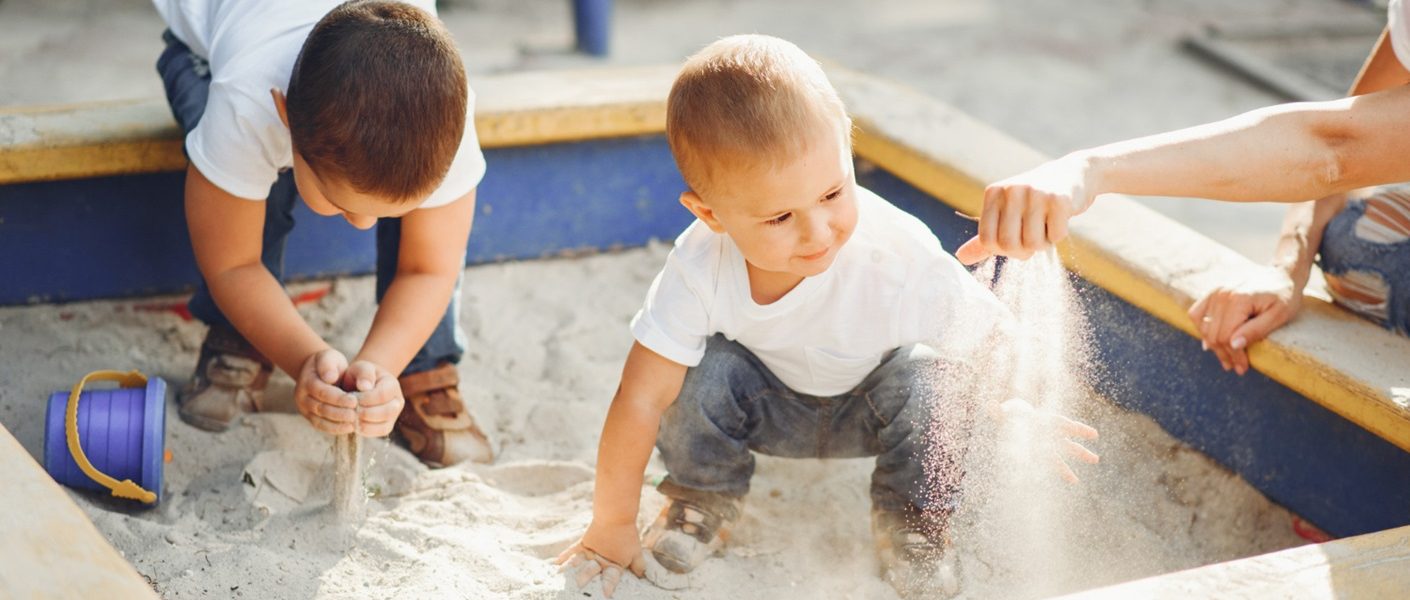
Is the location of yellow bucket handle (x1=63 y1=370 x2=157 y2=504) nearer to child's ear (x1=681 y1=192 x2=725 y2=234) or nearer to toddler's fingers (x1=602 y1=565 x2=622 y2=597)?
toddler's fingers (x1=602 y1=565 x2=622 y2=597)

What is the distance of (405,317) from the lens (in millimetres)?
1816

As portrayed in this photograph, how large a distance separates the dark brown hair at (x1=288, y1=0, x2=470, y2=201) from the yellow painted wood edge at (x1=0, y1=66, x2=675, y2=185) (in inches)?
23.8

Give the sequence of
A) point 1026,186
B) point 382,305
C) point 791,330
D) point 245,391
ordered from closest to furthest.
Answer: point 1026,186 < point 791,330 < point 382,305 < point 245,391

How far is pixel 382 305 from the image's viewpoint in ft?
6.06

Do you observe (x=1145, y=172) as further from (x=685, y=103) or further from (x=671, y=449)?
(x=671, y=449)

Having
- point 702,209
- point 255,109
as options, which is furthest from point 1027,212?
point 255,109

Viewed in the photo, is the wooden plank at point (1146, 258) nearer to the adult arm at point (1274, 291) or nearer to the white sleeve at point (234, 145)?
the adult arm at point (1274, 291)

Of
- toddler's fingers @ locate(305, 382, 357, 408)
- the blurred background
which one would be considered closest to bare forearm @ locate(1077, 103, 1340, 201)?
toddler's fingers @ locate(305, 382, 357, 408)

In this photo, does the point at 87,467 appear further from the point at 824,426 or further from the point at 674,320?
the point at 824,426

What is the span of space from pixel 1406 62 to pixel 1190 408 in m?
0.56

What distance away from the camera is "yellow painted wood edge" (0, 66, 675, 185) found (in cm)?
201

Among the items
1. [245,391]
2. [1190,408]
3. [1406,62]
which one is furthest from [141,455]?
[1406,62]

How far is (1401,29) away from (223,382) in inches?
66.6

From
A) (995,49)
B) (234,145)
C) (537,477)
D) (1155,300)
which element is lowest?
(995,49)
